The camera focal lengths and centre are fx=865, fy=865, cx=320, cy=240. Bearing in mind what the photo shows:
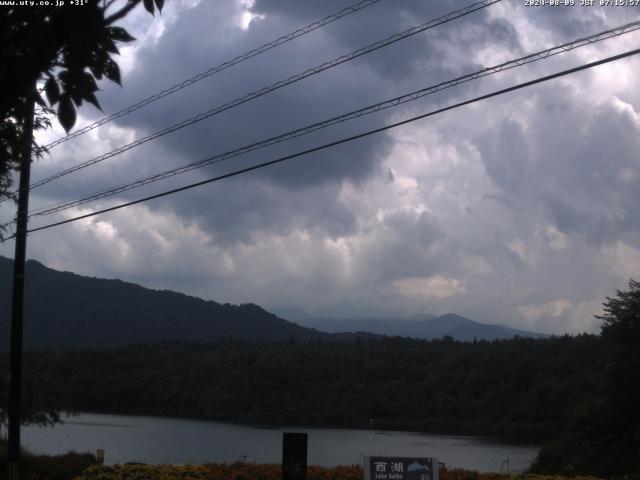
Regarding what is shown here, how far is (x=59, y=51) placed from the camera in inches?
208

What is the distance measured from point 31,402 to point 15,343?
4756 mm

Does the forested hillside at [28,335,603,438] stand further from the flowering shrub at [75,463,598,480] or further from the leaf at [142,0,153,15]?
the leaf at [142,0,153,15]

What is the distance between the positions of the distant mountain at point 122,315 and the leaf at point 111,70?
11882 centimetres

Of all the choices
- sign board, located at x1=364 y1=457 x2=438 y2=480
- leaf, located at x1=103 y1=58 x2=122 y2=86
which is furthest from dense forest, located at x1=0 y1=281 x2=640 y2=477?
leaf, located at x1=103 y1=58 x2=122 y2=86

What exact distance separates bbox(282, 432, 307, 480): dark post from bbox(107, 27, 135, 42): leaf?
9221mm

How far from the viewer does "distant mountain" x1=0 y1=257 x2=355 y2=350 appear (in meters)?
131

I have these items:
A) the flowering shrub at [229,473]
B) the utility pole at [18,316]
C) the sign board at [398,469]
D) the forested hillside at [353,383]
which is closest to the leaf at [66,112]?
the sign board at [398,469]

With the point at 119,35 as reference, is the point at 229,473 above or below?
below

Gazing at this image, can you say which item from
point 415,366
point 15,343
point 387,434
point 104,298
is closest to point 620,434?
point 15,343

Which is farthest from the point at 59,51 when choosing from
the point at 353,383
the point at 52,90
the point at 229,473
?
the point at 353,383

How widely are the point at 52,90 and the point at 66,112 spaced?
157 millimetres

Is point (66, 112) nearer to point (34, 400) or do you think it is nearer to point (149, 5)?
point (149, 5)

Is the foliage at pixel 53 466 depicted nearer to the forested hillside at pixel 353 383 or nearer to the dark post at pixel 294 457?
the dark post at pixel 294 457

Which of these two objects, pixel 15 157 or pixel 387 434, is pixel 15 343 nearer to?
pixel 15 157
